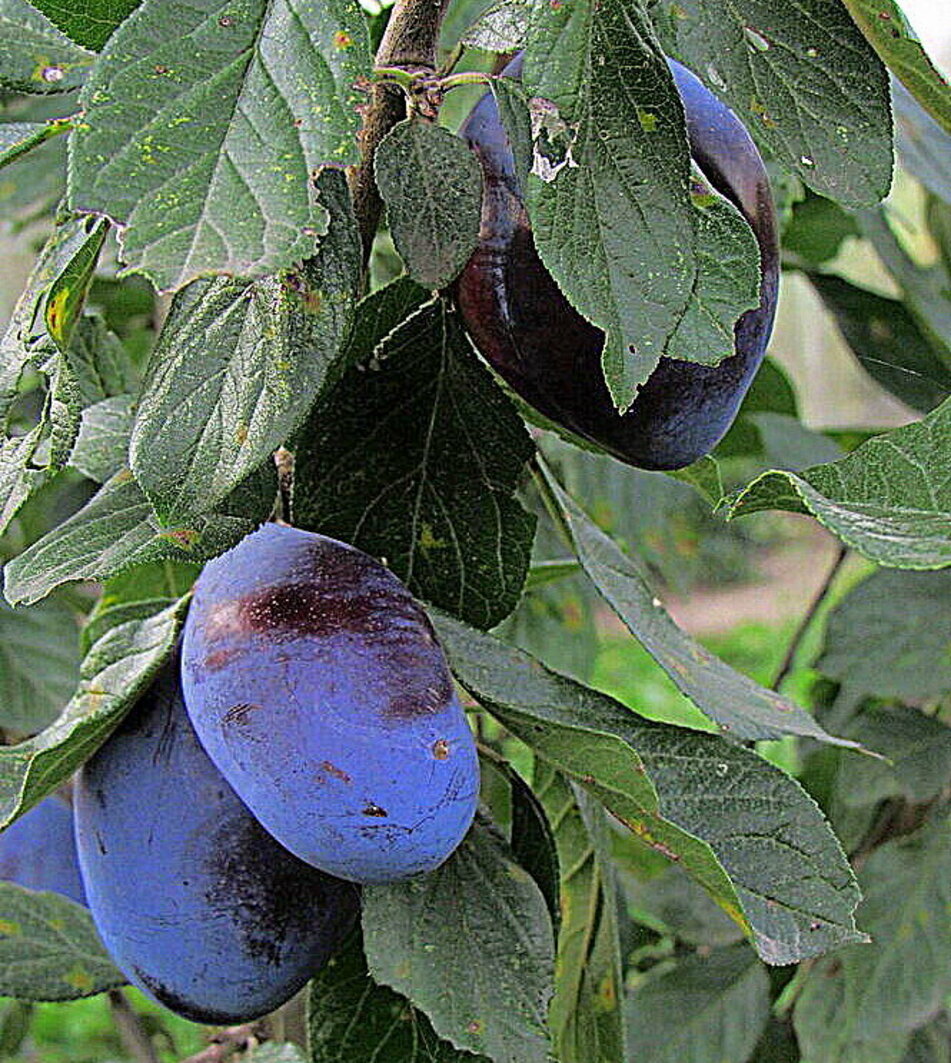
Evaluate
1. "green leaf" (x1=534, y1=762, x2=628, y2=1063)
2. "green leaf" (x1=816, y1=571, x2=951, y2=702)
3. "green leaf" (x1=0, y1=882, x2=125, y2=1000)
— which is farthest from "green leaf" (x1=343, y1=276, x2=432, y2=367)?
"green leaf" (x1=816, y1=571, x2=951, y2=702)

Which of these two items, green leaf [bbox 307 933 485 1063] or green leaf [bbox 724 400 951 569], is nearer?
green leaf [bbox 724 400 951 569]

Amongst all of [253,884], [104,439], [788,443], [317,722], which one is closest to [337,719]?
[317,722]

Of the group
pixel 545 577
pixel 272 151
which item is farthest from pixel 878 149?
pixel 545 577

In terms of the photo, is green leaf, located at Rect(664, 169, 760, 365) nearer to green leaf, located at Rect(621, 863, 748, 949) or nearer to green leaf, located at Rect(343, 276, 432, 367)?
green leaf, located at Rect(343, 276, 432, 367)

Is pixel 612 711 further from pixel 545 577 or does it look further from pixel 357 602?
pixel 545 577

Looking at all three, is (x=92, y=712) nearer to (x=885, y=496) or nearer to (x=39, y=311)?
(x=39, y=311)
